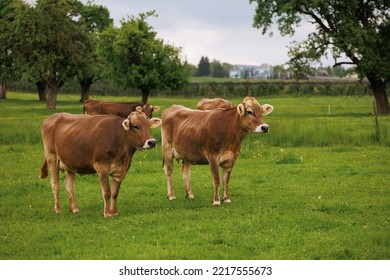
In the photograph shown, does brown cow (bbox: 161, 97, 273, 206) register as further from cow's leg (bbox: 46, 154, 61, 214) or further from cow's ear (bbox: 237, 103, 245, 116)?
cow's leg (bbox: 46, 154, 61, 214)

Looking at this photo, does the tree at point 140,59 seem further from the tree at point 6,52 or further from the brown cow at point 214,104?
the brown cow at point 214,104

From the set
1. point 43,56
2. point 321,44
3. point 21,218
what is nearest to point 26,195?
point 21,218

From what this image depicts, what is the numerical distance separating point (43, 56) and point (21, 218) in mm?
42051

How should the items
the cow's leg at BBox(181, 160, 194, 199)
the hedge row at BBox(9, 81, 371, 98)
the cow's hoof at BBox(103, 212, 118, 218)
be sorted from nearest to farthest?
the cow's hoof at BBox(103, 212, 118, 218) < the cow's leg at BBox(181, 160, 194, 199) < the hedge row at BBox(9, 81, 371, 98)

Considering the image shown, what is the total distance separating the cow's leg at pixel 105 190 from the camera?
1241 cm

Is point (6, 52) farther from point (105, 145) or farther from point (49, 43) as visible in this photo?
point (105, 145)

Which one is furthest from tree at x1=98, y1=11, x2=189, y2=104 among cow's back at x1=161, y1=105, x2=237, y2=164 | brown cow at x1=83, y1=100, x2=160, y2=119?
cow's back at x1=161, y1=105, x2=237, y2=164

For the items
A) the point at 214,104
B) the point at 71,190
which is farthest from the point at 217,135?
the point at 214,104

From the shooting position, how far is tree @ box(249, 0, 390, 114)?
43.1 m

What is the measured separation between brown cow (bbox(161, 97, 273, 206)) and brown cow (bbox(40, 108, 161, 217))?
134cm

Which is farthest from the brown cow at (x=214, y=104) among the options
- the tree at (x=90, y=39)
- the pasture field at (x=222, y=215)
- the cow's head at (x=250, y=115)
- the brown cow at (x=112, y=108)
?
the tree at (x=90, y=39)

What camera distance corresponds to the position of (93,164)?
12.6 m

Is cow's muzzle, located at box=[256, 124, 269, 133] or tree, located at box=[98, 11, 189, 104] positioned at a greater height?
tree, located at box=[98, 11, 189, 104]

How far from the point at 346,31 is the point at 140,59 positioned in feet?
60.7
